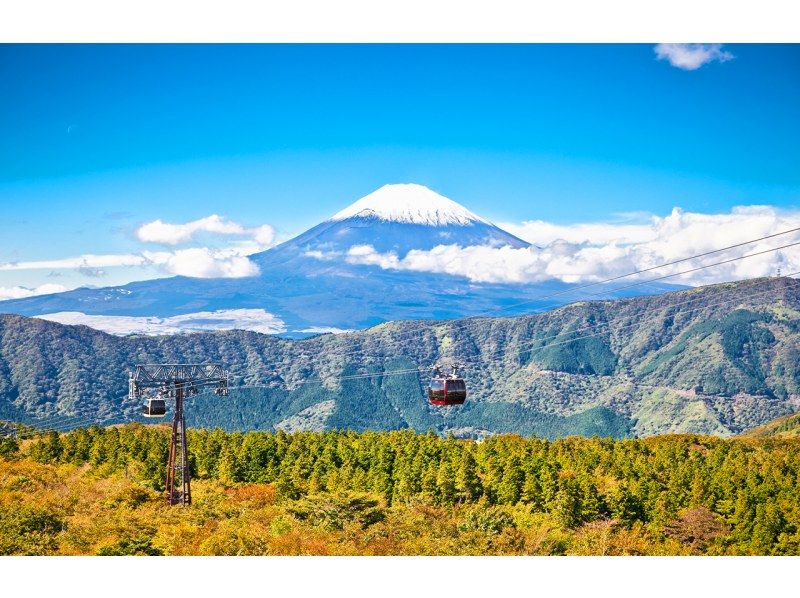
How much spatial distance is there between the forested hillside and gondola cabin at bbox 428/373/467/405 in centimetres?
607

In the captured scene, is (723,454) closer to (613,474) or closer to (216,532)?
(613,474)

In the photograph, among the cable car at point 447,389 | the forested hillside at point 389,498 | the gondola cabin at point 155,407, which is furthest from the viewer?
the gondola cabin at point 155,407

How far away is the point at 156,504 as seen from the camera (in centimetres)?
4853

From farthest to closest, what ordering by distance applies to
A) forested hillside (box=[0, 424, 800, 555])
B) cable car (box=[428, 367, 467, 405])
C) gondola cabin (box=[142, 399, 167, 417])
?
gondola cabin (box=[142, 399, 167, 417]), cable car (box=[428, 367, 467, 405]), forested hillside (box=[0, 424, 800, 555])

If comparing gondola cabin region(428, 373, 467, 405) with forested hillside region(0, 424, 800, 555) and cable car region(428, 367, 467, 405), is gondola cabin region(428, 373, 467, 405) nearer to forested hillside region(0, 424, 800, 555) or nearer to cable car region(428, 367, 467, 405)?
cable car region(428, 367, 467, 405)

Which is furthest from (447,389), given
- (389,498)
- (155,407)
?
(389,498)

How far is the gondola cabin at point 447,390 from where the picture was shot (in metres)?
39.9

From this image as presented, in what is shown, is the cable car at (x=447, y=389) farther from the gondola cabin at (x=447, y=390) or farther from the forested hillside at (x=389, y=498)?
the forested hillside at (x=389, y=498)

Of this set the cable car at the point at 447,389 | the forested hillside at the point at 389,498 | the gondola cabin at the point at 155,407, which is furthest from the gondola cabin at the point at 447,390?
the gondola cabin at the point at 155,407

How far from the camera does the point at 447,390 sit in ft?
131

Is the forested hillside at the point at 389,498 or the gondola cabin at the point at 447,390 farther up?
the gondola cabin at the point at 447,390

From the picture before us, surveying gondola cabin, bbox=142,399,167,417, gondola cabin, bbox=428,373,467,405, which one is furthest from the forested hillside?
gondola cabin, bbox=428,373,467,405

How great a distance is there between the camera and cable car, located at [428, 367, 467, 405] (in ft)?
131

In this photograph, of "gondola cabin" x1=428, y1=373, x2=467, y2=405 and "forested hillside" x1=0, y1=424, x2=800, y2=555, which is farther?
"gondola cabin" x1=428, y1=373, x2=467, y2=405
